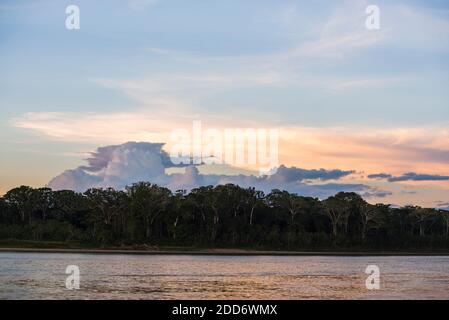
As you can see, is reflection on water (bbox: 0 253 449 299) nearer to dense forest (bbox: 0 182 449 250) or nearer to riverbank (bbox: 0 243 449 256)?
riverbank (bbox: 0 243 449 256)

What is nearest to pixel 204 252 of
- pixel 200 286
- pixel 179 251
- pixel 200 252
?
pixel 200 252

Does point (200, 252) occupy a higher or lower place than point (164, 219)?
lower

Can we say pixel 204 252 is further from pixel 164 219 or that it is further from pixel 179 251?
pixel 164 219

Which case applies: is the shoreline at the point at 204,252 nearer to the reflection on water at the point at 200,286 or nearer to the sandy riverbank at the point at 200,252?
the sandy riverbank at the point at 200,252

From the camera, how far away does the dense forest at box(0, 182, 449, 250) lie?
172 meters

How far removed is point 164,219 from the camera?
580 ft

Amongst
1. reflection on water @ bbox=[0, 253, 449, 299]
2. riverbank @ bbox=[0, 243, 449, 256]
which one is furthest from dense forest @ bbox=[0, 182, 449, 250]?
reflection on water @ bbox=[0, 253, 449, 299]

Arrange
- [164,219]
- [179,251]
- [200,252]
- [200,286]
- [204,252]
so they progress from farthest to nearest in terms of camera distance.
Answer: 1. [164,219]
2. [204,252]
3. [200,252]
4. [179,251]
5. [200,286]

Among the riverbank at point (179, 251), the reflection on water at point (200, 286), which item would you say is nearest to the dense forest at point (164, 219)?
the riverbank at point (179, 251)

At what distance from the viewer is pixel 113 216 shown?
17750cm

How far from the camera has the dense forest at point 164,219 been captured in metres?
172

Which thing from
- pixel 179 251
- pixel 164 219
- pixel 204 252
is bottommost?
pixel 204 252
